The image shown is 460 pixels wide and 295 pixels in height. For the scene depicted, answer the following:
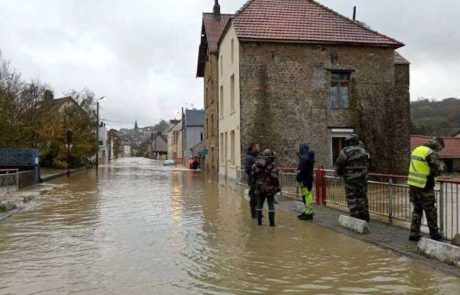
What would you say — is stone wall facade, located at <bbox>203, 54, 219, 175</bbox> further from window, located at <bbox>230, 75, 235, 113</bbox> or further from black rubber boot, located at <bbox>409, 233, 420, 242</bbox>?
black rubber boot, located at <bbox>409, 233, 420, 242</bbox>

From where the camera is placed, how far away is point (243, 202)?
53.8 feet

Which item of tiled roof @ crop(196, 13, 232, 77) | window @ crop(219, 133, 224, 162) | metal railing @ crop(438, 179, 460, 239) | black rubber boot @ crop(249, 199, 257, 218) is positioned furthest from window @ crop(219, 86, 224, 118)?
metal railing @ crop(438, 179, 460, 239)

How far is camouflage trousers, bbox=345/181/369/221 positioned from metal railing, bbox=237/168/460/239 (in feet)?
1.77

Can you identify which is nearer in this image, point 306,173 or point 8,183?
point 306,173

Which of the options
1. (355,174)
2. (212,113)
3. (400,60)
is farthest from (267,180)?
(212,113)

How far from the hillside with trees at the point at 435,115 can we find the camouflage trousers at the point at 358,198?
51071 millimetres

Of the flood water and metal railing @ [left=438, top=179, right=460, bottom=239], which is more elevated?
metal railing @ [left=438, top=179, right=460, bottom=239]

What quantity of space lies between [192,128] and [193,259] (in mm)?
67965

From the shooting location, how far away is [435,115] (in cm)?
6047

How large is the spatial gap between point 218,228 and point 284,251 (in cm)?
272

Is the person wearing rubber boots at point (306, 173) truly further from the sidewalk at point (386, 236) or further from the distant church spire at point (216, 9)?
the distant church spire at point (216, 9)

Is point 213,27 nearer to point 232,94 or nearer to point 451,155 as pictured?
point 232,94

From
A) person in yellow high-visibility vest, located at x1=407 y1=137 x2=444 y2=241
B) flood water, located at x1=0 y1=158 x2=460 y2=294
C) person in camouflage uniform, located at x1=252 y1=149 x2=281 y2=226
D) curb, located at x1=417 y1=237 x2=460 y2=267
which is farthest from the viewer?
person in camouflage uniform, located at x1=252 y1=149 x2=281 y2=226

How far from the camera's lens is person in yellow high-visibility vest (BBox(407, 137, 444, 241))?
839 centimetres
